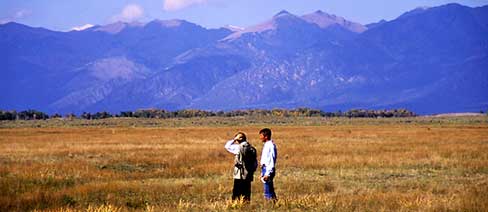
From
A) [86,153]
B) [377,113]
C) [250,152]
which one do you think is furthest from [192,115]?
[250,152]

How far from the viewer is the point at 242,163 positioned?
55.3 feet

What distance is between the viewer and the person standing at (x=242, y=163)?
55.1 feet

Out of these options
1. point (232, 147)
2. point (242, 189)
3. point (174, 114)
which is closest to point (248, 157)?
point (232, 147)

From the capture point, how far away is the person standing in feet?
55.1

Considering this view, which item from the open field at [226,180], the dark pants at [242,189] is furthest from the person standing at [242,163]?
the open field at [226,180]

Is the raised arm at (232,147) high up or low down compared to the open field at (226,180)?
up

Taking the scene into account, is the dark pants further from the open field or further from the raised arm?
the raised arm

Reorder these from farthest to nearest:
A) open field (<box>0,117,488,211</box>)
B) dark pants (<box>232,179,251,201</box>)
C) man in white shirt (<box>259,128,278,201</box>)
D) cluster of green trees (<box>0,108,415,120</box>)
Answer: cluster of green trees (<box>0,108,415,120</box>), open field (<box>0,117,488,211</box>), dark pants (<box>232,179,251,201</box>), man in white shirt (<box>259,128,278,201</box>)

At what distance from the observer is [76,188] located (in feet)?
68.3

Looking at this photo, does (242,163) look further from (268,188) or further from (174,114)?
(174,114)

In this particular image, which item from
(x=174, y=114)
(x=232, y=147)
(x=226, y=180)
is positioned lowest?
(x=226, y=180)

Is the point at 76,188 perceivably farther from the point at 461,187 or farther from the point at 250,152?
the point at 461,187

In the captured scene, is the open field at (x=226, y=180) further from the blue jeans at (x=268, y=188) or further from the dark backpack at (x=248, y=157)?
the dark backpack at (x=248, y=157)

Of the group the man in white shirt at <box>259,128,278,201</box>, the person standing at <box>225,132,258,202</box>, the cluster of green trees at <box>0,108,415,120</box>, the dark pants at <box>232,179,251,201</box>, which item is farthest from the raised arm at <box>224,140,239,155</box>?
the cluster of green trees at <box>0,108,415,120</box>
